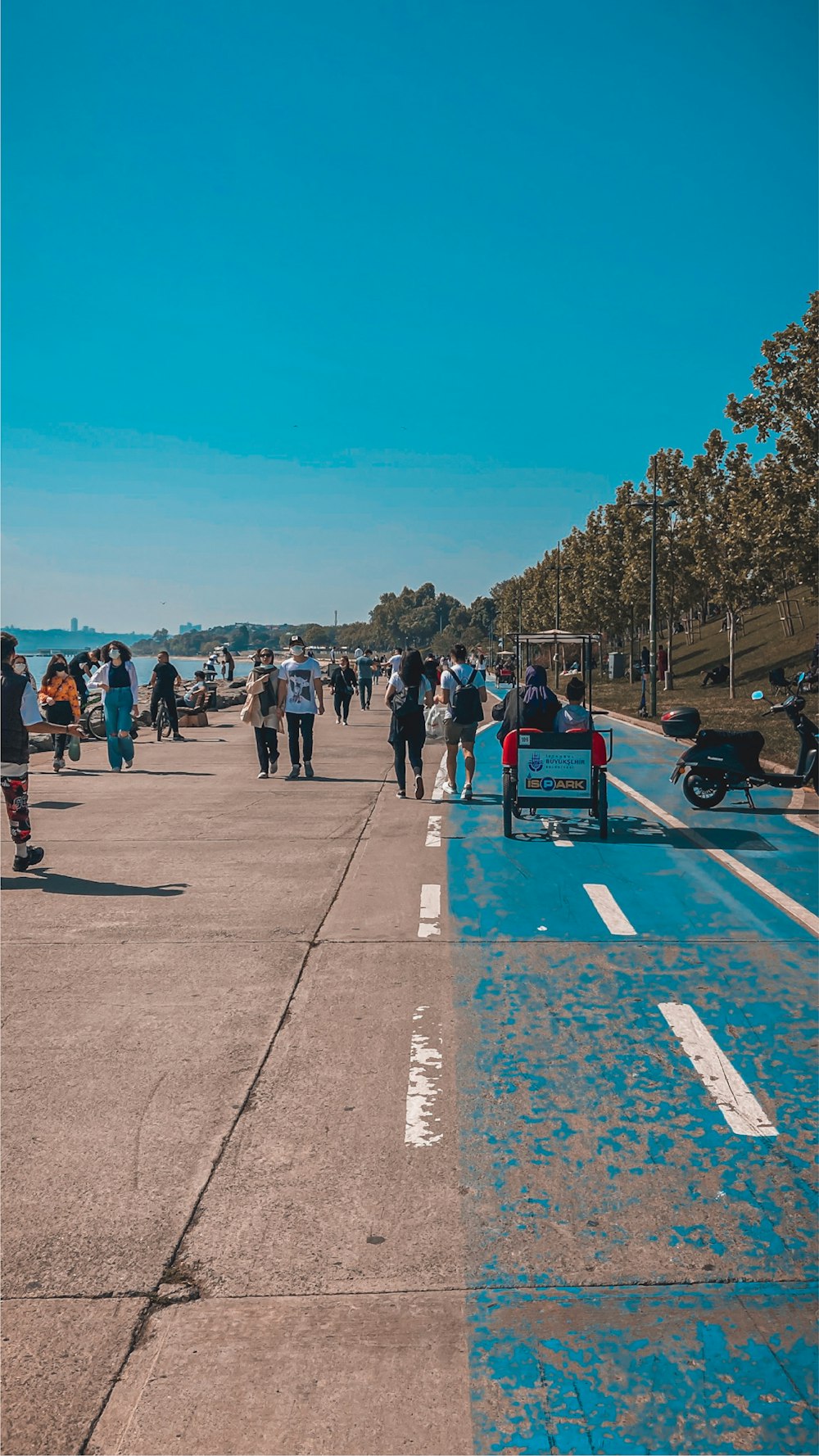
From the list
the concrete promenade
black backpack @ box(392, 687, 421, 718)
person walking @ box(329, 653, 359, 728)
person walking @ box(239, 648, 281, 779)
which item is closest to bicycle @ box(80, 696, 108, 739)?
person walking @ box(329, 653, 359, 728)

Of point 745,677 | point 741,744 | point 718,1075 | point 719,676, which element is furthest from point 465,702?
point 745,677

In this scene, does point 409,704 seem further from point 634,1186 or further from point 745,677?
point 745,677

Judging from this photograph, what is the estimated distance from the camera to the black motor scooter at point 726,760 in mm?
12891

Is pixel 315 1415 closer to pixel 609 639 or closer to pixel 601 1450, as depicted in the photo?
pixel 601 1450

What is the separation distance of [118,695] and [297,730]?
2.87 meters

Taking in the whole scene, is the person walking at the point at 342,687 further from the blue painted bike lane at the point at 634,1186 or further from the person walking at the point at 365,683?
the blue painted bike lane at the point at 634,1186

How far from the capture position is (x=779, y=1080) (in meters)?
5.20

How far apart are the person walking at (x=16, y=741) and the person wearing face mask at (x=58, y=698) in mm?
8434

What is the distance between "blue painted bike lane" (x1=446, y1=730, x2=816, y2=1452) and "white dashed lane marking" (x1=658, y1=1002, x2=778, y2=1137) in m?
0.04

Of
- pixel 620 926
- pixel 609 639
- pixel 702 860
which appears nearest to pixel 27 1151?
pixel 620 926

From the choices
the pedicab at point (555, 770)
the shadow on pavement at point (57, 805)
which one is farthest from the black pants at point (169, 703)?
the pedicab at point (555, 770)

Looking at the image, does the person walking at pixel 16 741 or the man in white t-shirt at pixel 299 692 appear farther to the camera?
the man in white t-shirt at pixel 299 692

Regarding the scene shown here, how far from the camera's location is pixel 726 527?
39.2 metres

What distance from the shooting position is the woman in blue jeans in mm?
16859
